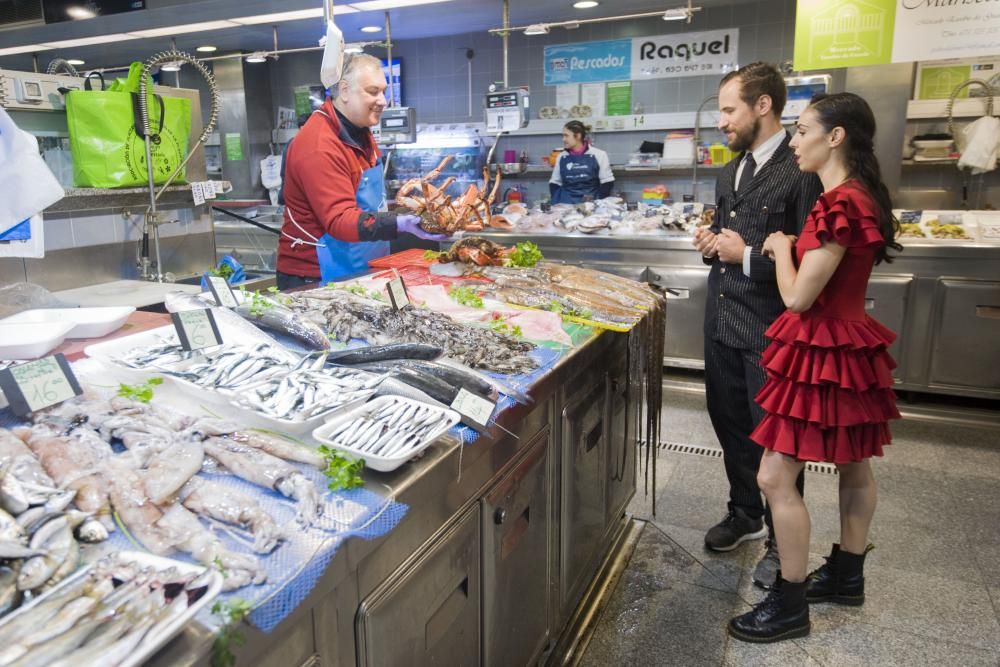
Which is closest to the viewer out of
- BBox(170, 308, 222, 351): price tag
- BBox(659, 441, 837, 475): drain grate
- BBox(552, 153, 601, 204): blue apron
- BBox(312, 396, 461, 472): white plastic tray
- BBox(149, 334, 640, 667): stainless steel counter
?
BBox(149, 334, 640, 667): stainless steel counter

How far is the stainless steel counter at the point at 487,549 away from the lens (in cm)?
122

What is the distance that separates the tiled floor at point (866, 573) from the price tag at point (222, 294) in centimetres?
172

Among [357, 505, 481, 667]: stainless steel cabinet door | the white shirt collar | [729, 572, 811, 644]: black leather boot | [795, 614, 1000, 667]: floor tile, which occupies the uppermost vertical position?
the white shirt collar

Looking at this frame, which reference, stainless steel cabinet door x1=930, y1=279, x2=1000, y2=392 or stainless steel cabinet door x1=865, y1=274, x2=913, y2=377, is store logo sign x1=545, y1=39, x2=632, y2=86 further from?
stainless steel cabinet door x1=930, y1=279, x2=1000, y2=392

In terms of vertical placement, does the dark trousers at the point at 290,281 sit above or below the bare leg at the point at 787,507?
above

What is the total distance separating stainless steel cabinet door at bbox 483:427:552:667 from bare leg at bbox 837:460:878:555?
3.61 feet

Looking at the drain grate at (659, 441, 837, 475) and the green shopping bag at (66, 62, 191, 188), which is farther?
the drain grate at (659, 441, 837, 475)

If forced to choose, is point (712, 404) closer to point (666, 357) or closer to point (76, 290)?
point (666, 357)

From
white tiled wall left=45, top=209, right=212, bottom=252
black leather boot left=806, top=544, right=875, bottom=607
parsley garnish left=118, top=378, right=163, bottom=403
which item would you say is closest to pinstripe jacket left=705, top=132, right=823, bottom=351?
black leather boot left=806, top=544, right=875, bottom=607

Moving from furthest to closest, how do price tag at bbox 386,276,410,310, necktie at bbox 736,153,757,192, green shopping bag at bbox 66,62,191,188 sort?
green shopping bag at bbox 66,62,191,188, necktie at bbox 736,153,757,192, price tag at bbox 386,276,410,310

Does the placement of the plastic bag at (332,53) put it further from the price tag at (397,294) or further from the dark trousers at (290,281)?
the dark trousers at (290,281)

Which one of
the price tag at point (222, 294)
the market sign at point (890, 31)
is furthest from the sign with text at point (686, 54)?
the price tag at point (222, 294)

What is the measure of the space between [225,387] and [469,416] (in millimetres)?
547

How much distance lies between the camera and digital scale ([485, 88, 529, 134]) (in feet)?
17.3
